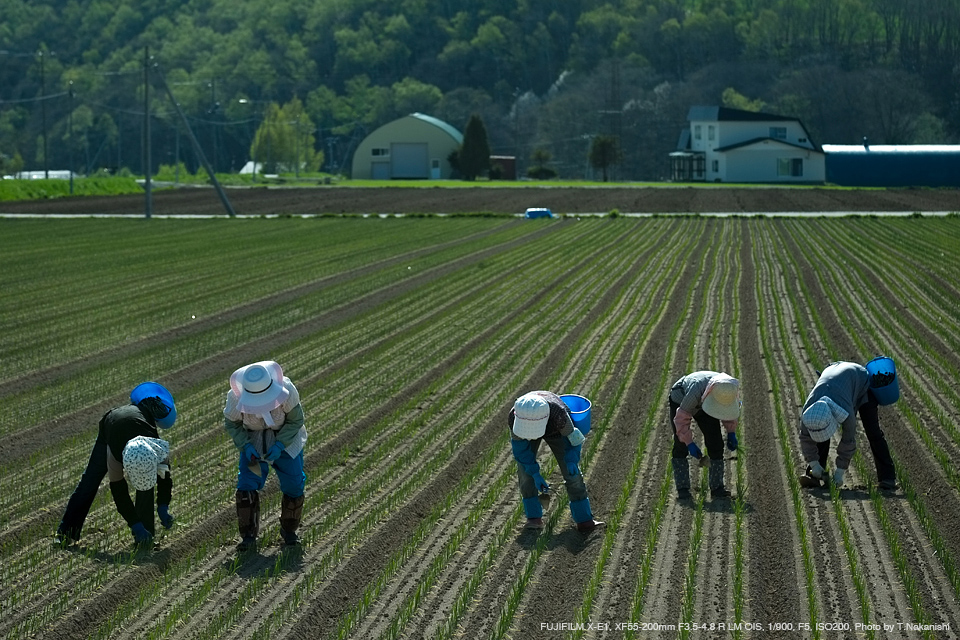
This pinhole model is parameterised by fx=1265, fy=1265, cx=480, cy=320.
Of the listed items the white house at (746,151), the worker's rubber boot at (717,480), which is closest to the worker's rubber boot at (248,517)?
the worker's rubber boot at (717,480)

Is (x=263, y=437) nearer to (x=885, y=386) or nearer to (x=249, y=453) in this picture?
(x=249, y=453)

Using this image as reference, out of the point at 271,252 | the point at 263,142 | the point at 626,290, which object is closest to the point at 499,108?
the point at 263,142

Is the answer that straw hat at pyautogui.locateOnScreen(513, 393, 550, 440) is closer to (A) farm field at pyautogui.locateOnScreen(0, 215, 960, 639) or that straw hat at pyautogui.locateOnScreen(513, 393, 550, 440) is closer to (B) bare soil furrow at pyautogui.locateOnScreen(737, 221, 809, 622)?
(A) farm field at pyautogui.locateOnScreen(0, 215, 960, 639)

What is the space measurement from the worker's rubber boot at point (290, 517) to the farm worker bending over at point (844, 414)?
4.58 metres

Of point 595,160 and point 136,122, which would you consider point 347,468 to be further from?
point 136,122

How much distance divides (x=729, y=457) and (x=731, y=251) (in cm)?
2443

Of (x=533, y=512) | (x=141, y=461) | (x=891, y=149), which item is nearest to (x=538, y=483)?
(x=533, y=512)

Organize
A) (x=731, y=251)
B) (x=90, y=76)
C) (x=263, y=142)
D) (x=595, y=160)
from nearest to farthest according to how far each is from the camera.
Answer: (x=731, y=251) < (x=595, y=160) < (x=263, y=142) < (x=90, y=76)

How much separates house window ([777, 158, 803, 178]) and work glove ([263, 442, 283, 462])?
93.0 meters

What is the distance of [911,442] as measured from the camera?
1351 centimetres

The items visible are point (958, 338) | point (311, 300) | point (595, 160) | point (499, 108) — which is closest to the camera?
point (958, 338)

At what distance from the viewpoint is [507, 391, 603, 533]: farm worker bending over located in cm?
994

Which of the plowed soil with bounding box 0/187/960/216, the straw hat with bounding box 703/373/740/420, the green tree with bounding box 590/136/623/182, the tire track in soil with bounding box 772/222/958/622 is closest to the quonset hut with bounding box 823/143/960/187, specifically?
the plowed soil with bounding box 0/187/960/216

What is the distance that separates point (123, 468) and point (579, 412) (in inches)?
148
